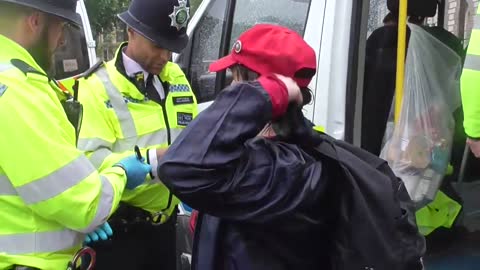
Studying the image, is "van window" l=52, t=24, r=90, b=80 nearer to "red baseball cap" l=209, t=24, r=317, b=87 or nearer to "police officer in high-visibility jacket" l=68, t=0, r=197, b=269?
"police officer in high-visibility jacket" l=68, t=0, r=197, b=269

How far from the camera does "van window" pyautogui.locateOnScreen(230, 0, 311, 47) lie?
9.04ft

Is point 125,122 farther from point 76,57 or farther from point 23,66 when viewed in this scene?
point 76,57

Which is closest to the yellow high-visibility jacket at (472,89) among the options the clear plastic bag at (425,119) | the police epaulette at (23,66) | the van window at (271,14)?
the clear plastic bag at (425,119)

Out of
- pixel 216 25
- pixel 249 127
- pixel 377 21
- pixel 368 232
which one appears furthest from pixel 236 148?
pixel 216 25

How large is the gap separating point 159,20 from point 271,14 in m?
0.83

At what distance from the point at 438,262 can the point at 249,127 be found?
5.46 feet

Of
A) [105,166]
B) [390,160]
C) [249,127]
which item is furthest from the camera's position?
[390,160]

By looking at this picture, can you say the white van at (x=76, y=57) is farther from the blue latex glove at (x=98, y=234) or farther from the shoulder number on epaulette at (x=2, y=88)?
the shoulder number on epaulette at (x=2, y=88)

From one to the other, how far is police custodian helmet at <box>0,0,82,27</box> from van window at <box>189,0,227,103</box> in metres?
1.77

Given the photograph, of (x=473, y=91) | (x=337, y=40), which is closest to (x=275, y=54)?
(x=473, y=91)

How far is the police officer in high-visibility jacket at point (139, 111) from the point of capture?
7.43 ft

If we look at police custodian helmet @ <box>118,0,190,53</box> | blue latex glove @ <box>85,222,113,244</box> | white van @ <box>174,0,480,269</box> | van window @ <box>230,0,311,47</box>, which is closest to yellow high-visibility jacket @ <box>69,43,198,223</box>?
police custodian helmet @ <box>118,0,190,53</box>

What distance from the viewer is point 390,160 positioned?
2523mm

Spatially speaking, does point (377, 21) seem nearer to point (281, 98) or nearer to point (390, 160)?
point (390, 160)
